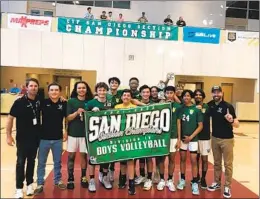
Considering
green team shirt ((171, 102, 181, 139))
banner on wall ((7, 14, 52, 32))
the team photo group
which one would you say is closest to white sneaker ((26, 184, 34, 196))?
the team photo group

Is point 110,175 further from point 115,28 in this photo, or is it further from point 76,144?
point 115,28

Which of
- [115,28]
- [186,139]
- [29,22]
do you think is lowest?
[186,139]

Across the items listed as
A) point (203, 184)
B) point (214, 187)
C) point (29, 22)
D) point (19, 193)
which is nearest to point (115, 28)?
point (29, 22)

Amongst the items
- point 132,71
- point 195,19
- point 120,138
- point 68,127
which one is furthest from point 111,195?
point 195,19

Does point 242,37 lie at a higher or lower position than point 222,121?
higher

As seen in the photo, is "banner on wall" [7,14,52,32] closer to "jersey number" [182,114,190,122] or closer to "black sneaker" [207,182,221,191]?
"jersey number" [182,114,190,122]

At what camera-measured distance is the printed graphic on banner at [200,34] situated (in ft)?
49.1

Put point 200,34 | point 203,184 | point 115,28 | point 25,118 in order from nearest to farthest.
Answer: point 25,118 < point 203,184 < point 115,28 < point 200,34

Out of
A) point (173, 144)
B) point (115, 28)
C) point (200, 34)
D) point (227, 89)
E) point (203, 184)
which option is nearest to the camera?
point (173, 144)

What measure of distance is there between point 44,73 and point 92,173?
13734 mm

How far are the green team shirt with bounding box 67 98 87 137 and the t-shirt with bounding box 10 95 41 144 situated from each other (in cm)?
51

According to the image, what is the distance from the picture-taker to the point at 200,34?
49.1ft

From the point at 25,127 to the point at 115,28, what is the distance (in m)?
11.4

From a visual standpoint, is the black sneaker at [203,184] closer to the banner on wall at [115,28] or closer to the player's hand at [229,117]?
the player's hand at [229,117]
